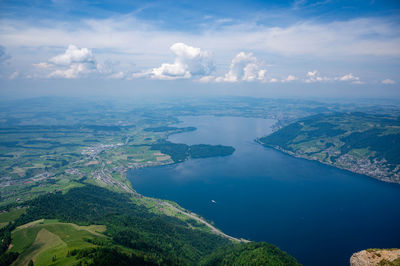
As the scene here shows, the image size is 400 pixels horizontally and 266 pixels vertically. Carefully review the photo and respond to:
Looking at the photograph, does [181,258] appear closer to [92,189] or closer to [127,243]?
[127,243]

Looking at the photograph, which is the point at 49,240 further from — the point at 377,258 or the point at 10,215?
the point at 377,258

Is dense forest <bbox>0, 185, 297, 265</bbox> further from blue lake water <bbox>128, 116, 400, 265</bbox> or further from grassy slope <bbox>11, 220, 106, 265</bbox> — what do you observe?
blue lake water <bbox>128, 116, 400, 265</bbox>

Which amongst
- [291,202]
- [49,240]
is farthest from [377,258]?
[291,202]

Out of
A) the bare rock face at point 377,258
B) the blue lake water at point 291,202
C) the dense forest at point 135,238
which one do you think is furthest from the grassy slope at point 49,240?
the blue lake water at point 291,202

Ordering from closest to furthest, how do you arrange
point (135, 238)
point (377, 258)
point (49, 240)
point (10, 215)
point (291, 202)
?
point (377, 258)
point (49, 240)
point (135, 238)
point (10, 215)
point (291, 202)

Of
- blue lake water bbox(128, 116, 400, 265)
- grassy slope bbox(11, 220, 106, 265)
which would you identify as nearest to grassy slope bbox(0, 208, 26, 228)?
grassy slope bbox(11, 220, 106, 265)

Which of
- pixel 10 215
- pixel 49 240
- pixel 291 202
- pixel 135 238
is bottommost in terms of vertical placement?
pixel 291 202
